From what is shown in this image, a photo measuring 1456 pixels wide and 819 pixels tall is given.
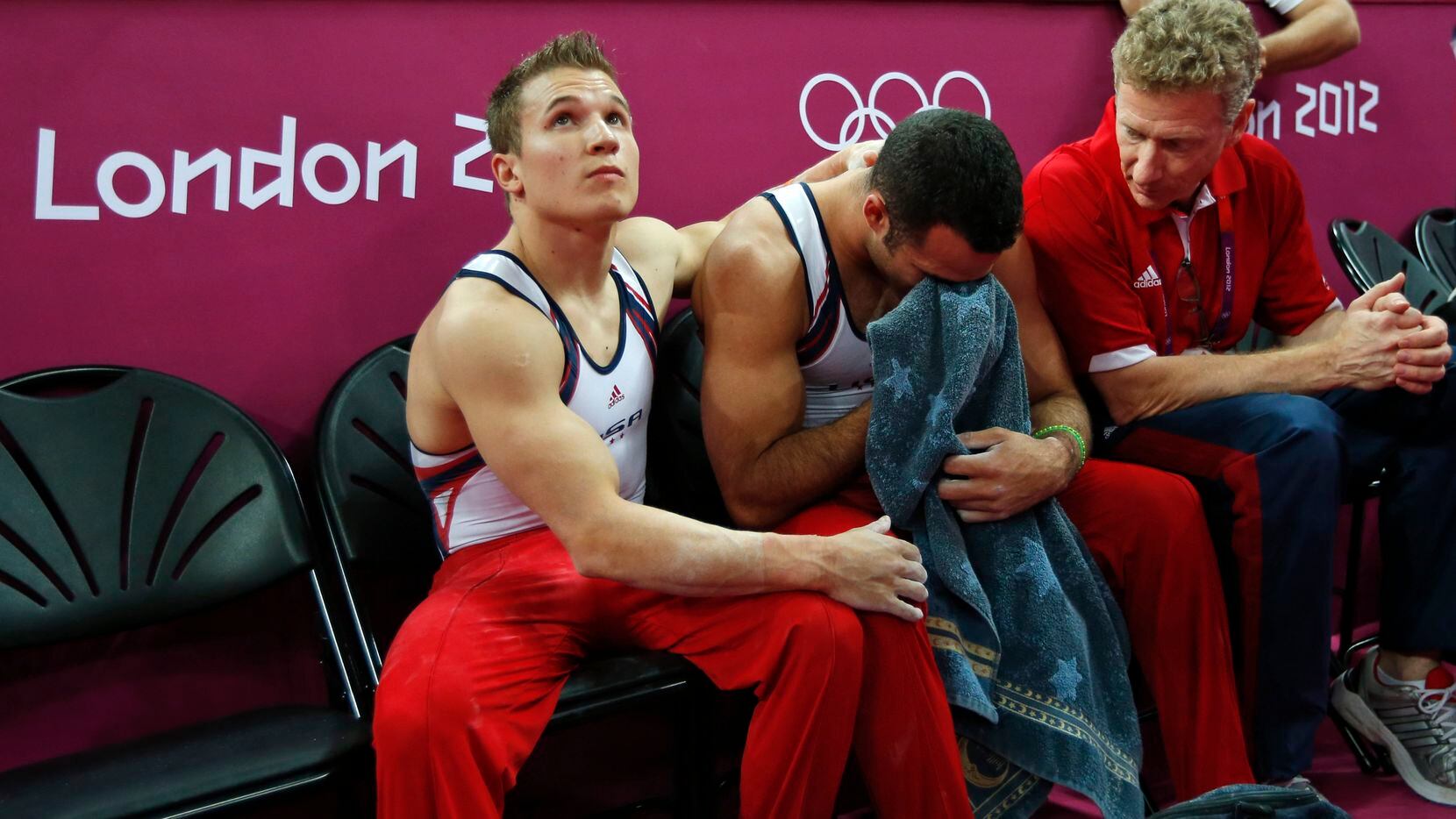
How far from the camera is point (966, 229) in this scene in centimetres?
209

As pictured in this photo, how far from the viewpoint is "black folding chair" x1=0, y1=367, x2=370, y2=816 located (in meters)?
1.99

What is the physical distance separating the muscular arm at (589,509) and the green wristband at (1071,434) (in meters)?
0.53

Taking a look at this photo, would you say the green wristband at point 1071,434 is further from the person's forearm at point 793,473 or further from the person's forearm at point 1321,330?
the person's forearm at point 1321,330

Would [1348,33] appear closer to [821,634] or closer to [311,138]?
[821,634]

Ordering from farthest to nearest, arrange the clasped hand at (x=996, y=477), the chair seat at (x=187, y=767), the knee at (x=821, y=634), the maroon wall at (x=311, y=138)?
the maroon wall at (x=311, y=138) → the clasped hand at (x=996, y=477) → the knee at (x=821, y=634) → the chair seat at (x=187, y=767)

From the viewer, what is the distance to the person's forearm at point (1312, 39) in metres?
3.29

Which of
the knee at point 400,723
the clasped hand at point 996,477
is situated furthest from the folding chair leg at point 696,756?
the clasped hand at point 996,477

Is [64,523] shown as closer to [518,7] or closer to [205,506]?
[205,506]

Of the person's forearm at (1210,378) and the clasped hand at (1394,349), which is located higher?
the clasped hand at (1394,349)

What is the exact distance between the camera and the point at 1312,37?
3.30m

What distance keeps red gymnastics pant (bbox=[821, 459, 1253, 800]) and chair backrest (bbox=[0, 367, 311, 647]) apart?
966 mm

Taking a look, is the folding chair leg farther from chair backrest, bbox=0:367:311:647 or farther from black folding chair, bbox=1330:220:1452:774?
black folding chair, bbox=1330:220:1452:774

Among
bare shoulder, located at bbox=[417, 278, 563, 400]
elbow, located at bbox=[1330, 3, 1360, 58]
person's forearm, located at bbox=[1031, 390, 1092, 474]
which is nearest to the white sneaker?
person's forearm, located at bbox=[1031, 390, 1092, 474]

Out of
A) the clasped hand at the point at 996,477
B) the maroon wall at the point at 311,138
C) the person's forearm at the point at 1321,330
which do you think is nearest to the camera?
the clasped hand at the point at 996,477
